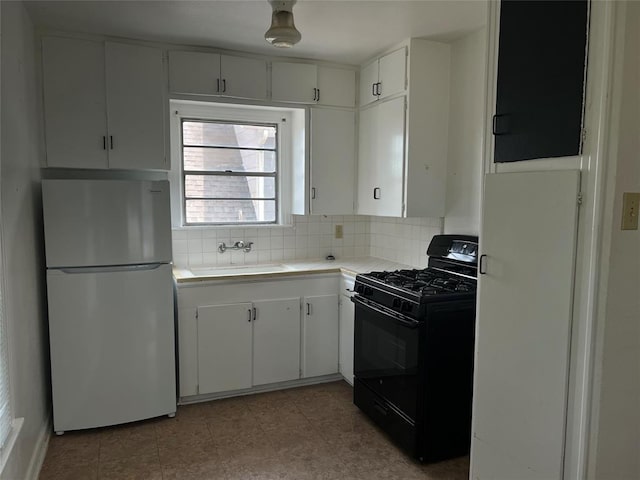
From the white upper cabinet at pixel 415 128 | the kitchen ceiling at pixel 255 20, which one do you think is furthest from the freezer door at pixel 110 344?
the white upper cabinet at pixel 415 128

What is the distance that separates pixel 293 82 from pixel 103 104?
128 centimetres

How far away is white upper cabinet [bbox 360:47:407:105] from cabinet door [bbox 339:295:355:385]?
145 centimetres

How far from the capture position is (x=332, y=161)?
3561mm

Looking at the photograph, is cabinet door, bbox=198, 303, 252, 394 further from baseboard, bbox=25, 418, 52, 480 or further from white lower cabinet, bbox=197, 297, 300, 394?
baseboard, bbox=25, 418, 52, 480

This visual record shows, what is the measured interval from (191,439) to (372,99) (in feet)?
8.33

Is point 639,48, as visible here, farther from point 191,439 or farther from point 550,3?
point 191,439

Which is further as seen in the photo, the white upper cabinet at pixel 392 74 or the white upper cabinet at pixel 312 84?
the white upper cabinet at pixel 312 84

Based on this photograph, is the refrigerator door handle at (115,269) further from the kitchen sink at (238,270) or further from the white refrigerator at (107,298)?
the kitchen sink at (238,270)

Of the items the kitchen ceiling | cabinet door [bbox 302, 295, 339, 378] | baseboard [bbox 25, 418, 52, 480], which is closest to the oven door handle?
cabinet door [bbox 302, 295, 339, 378]

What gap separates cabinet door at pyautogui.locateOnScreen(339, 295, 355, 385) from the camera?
3264 millimetres

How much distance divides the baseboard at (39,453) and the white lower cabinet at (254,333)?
0.76 m

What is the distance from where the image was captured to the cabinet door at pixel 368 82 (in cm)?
334

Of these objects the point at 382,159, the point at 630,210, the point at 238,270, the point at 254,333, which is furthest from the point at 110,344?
the point at 630,210

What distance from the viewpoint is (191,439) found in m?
2.68
